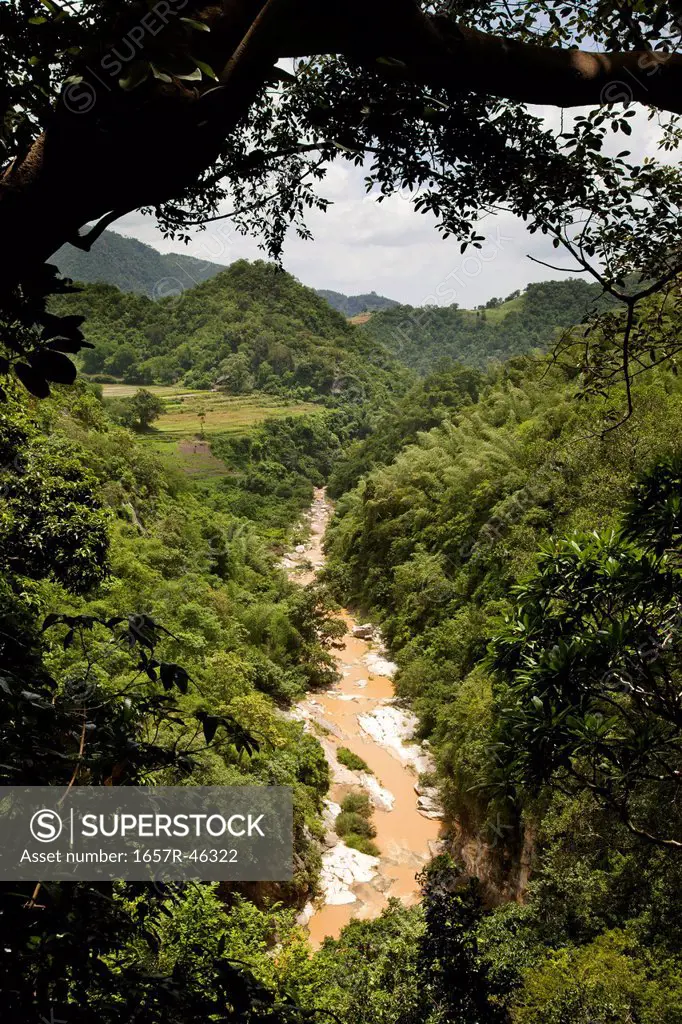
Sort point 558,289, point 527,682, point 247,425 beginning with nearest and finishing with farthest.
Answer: point 527,682 → point 247,425 → point 558,289

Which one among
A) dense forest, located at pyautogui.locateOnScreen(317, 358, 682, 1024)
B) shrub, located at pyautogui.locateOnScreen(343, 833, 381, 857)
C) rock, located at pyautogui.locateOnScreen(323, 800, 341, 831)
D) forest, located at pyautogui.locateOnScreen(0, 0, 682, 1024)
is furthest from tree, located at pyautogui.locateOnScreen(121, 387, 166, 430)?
shrub, located at pyautogui.locateOnScreen(343, 833, 381, 857)

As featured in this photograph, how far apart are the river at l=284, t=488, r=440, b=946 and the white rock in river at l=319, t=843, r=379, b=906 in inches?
0.5

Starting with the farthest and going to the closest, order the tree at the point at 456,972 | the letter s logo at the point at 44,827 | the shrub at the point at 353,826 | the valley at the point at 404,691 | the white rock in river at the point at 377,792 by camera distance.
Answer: the white rock in river at the point at 377,792 < the shrub at the point at 353,826 < the tree at the point at 456,972 < the valley at the point at 404,691 < the letter s logo at the point at 44,827

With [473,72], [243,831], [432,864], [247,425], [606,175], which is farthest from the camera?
[247,425]

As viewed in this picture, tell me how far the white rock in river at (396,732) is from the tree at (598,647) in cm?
878

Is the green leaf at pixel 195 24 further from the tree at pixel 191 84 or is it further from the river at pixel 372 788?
the river at pixel 372 788

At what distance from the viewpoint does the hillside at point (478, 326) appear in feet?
232

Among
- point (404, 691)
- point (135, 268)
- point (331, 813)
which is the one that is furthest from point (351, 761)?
point (135, 268)

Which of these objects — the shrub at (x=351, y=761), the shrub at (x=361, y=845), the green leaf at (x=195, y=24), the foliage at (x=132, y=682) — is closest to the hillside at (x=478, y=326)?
the foliage at (x=132, y=682)

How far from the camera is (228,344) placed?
5250 centimetres

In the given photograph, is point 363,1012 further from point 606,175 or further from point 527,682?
point 606,175

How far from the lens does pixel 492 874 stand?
767cm

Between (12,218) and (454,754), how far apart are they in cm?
993

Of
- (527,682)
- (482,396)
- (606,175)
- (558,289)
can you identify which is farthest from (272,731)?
(558,289)
